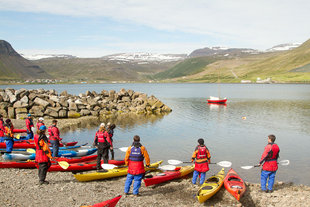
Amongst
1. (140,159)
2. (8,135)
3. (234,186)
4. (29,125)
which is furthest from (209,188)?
(29,125)

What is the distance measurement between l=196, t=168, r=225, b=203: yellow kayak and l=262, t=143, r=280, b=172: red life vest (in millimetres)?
2629

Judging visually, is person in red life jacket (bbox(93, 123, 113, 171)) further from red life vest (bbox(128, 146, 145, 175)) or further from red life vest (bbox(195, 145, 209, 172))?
red life vest (bbox(195, 145, 209, 172))

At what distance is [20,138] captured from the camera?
26.8m

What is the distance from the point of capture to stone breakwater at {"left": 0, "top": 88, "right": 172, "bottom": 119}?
155 ft

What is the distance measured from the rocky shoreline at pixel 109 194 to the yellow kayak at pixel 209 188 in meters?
0.48

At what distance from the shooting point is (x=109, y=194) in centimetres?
1441

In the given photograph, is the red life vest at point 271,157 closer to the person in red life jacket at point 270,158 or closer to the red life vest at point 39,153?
the person in red life jacket at point 270,158

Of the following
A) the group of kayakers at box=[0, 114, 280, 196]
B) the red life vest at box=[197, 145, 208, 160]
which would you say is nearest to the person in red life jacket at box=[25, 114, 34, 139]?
the group of kayakers at box=[0, 114, 280, 196]

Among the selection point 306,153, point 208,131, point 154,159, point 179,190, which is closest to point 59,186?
point 179,190

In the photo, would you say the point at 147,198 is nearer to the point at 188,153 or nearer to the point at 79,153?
the point at 79,153

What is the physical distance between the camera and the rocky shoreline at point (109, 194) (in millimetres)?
12869

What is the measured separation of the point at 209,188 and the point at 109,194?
5238mm

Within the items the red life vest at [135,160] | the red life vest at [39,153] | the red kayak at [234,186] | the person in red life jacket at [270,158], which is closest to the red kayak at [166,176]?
the red life vest at [135,160]

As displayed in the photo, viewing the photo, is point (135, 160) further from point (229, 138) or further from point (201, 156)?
point (229, 138)
